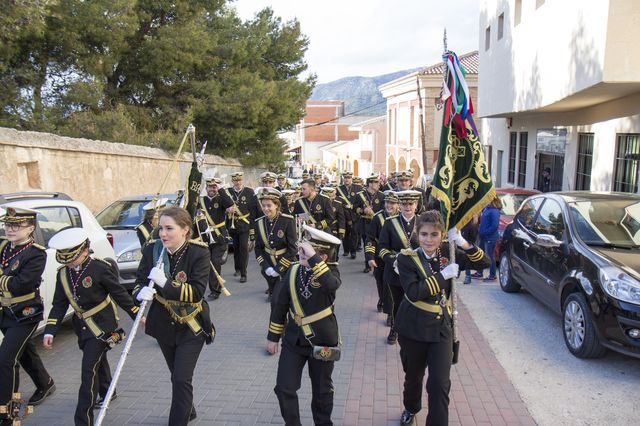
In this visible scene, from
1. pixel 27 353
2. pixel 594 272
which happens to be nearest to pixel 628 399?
pixel 594 272

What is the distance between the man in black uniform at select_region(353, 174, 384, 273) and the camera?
11906 mm

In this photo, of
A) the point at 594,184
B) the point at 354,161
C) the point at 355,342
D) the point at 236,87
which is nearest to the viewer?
the point at 355,342

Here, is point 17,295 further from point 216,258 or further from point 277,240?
point 216,258

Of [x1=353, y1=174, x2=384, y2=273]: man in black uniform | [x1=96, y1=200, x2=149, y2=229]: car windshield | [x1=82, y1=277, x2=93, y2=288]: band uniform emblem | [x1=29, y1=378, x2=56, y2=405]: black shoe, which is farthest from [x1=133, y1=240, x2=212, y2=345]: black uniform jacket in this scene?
[x1=353, y1=174, x2=384, y2=273]: man in black uniform

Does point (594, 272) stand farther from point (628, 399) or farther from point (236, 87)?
point (236, 87)

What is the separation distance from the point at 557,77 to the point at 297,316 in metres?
10.0

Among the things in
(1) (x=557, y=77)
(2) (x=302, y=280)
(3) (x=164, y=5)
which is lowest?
(2) (x=302, y=280)

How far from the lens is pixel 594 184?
509 inches

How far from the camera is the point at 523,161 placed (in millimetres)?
18672

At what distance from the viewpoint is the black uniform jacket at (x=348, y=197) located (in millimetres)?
12898

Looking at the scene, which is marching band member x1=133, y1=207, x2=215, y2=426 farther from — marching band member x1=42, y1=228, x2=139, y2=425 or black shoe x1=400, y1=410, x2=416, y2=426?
black shoe x1=400, y1=410, x2=416, y2=426

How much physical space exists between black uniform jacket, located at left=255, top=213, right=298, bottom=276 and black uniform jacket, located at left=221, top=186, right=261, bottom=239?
9.12ft

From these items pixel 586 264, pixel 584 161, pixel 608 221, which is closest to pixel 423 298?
pixel 586 264

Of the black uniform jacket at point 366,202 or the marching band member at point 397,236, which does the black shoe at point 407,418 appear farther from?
the black uniform jacket at point 366,202
